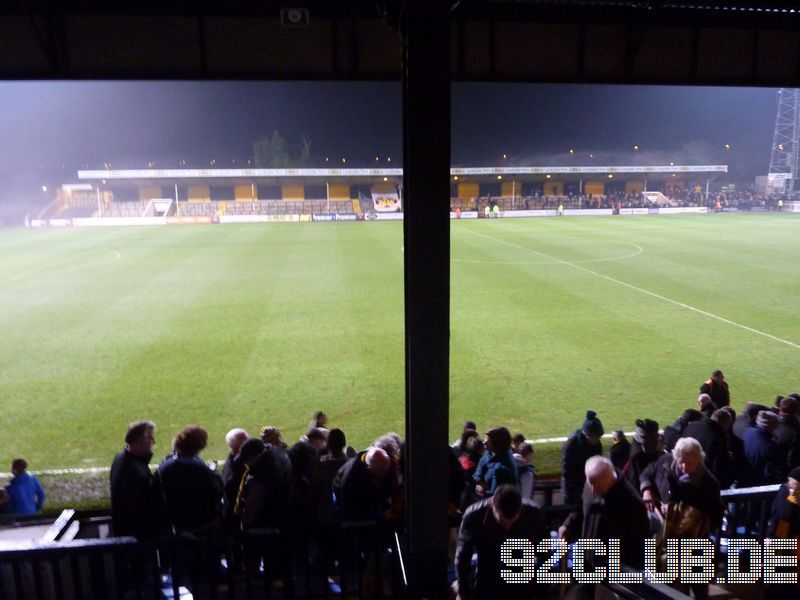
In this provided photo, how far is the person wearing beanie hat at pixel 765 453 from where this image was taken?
599 centimetres

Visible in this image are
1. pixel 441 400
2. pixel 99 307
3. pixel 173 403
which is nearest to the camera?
pixel 441 400

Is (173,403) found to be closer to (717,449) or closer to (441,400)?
(441,400)

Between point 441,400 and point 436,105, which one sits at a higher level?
point 436,105

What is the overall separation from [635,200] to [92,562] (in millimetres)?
71307

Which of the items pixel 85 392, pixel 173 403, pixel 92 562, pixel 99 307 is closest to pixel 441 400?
pixel 92 562

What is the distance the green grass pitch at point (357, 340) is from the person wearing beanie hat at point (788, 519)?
Result: 497 centimetres

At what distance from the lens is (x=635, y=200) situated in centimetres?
6912

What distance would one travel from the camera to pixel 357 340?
14734mm

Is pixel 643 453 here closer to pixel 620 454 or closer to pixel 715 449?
pixel 620 454

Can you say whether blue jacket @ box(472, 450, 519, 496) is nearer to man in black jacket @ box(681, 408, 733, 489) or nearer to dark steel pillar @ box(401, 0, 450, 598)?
dark steel pillar @ box(401, 0, 450, 598)

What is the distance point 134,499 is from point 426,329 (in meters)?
2.43

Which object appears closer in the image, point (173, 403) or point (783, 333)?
point (173, 403)

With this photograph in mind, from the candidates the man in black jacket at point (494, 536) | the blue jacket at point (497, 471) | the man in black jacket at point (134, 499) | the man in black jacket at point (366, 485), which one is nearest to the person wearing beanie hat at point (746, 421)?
the blue jacket at point (497, 471)

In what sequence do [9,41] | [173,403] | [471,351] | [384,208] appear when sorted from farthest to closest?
1. [384,208]
2. [471,351]
3. [173,403]
4. [9,41]
